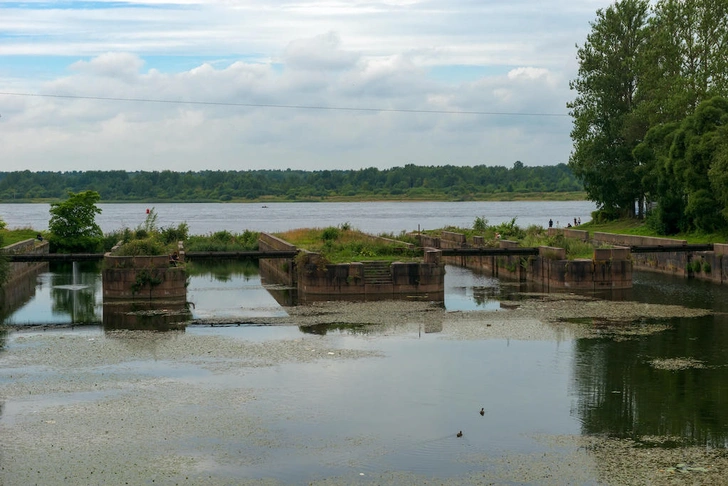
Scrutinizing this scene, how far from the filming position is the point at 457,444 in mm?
18062

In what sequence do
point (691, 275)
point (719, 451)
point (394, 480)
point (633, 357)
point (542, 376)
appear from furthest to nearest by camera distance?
point (691, 275) → point (633, 357) → point (542, 376) → point (719, 451) → point (394, 480)

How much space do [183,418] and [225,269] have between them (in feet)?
135

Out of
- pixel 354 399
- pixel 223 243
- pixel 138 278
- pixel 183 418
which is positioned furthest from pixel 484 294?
pixel 223 243

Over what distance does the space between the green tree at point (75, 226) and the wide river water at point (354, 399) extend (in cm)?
3092

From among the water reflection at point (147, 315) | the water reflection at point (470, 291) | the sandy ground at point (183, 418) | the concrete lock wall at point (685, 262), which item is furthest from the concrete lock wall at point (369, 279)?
the concrete lock wall at point (685, 262)

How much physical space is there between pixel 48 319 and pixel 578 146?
47913mm

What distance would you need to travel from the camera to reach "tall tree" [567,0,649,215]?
7044cm

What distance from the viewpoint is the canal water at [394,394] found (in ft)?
57.4

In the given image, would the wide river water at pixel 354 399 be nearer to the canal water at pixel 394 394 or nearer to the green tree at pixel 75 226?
the canal water at pixel 394 394

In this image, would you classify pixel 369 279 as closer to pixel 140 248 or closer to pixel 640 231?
pixel 140 248

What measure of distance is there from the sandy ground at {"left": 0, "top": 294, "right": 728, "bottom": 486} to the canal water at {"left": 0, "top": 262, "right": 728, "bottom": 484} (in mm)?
95

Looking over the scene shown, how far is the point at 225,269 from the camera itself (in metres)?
60.9

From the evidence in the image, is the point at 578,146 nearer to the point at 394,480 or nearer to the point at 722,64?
the point at 722,64

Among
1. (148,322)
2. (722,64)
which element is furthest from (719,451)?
(722,64)
